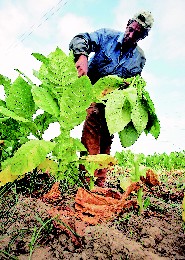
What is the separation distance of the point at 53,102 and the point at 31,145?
0.83 feet

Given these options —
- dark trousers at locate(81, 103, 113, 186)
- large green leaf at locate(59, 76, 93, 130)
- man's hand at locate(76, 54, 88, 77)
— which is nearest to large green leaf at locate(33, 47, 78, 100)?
large green leaf at locate(59, 76, 93, 130)

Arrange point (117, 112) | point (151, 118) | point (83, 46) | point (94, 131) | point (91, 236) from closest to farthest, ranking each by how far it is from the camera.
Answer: point (91, 236) < point (117, 112) < point (151, 118) < point (83, 46) < point (94, 131)

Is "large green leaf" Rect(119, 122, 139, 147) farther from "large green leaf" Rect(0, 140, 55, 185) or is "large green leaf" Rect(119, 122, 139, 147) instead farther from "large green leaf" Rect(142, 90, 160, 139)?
"large green leaf" Rect(0, 140, 55, 185)

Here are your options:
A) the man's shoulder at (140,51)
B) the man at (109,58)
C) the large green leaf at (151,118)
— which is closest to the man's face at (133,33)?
the man at (109,58)

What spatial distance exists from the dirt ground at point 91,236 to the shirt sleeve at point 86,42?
56.6 inches

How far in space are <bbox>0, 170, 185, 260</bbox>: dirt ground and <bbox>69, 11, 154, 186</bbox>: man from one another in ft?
5.42

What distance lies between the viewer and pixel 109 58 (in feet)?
11.0

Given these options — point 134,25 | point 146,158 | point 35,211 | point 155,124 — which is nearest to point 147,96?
point 155,124

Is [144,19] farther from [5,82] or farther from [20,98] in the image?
[20,98]

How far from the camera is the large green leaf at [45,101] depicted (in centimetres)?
130

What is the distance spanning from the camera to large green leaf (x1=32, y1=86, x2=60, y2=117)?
1.30 metres

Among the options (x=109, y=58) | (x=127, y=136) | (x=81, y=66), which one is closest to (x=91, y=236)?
(x=127, y=136)

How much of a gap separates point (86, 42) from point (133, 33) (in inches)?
30.0

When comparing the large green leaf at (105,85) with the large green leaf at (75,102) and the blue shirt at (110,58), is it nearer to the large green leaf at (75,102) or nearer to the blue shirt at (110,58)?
the large green leaf at (75,102)
